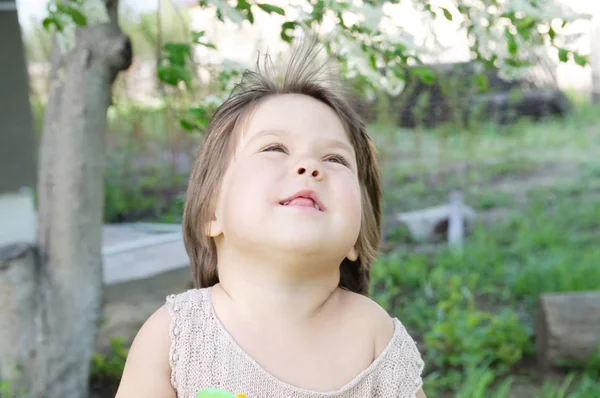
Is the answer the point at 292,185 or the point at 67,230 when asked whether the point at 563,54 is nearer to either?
the point at 292,185

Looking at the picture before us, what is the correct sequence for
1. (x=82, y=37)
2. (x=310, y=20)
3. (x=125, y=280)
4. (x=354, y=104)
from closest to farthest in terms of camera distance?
(x=354, y=104), (x=310, y=20), (x=82, y=37), (x=125, y=280)

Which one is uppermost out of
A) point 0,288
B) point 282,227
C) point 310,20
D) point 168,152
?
point 310,20

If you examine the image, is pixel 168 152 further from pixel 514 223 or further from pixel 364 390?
pixel 364 390

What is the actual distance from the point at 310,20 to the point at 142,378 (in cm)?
117

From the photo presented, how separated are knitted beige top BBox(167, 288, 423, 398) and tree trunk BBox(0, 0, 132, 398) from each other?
1155 millimetres

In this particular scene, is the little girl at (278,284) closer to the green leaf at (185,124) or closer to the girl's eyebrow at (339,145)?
the girl's eyebrow at (339,145)

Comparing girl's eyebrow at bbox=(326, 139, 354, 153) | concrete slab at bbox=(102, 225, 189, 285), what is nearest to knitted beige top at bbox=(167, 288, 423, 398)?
girl's eyebrow at bbox=(326, 139, 354, 153)

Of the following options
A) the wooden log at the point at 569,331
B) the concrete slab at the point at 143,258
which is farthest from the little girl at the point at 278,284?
the concrete slab at the point at 143,258

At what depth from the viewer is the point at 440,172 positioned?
703cm

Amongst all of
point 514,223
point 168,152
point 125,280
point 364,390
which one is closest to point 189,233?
point 364,390

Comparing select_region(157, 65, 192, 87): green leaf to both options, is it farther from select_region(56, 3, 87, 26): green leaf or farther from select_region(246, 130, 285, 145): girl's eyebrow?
select_region(246, 130, 285, 145): girl's eyebrow

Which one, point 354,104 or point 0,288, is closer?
point 354,104

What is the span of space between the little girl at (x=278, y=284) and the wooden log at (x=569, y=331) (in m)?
1.82

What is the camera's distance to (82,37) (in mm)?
2422
